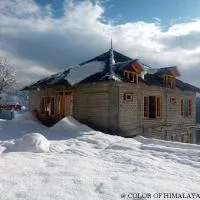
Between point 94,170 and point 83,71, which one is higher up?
point 83,71

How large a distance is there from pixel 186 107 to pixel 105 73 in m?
9.29

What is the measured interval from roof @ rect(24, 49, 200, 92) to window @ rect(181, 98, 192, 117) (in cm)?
106

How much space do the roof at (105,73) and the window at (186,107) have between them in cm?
106

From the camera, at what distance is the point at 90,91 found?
18953 millimetres

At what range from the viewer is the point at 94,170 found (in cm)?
879

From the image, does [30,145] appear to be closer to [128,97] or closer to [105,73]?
[105,73]

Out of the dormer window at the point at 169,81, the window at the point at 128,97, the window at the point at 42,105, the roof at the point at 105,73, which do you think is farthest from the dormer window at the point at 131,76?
the window at the point at 42,105

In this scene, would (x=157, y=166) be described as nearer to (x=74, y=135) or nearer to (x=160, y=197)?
(x=160, y=197)

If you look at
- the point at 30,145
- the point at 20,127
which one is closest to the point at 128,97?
the point at 20,127

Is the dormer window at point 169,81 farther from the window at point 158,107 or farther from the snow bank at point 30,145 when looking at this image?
the snow bank at point 30,145

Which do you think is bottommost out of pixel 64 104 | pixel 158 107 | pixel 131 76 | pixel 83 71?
pixel 158 107

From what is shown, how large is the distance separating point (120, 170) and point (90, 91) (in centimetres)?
1040

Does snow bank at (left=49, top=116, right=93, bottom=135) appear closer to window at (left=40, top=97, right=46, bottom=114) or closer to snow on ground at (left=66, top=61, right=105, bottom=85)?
snow on ground at (left=66, top=61, right=105, bottom=85)

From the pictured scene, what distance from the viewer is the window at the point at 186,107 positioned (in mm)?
24125
